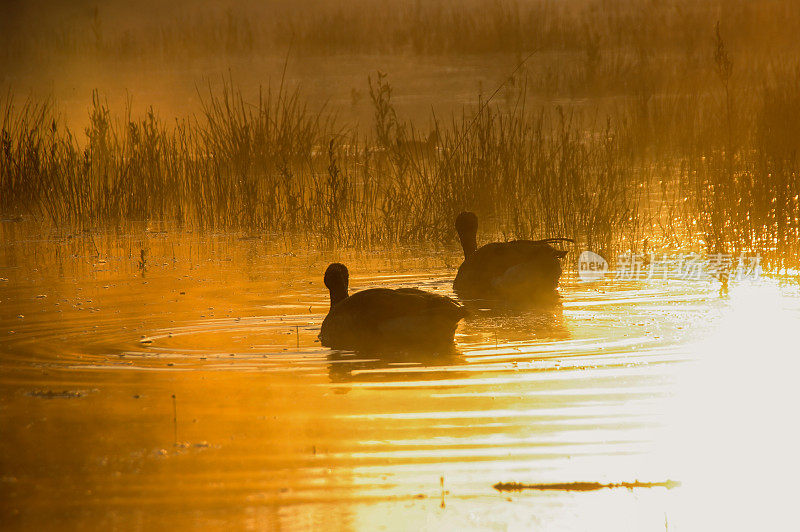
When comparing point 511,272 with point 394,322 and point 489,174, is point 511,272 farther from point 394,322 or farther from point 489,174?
point 489,174

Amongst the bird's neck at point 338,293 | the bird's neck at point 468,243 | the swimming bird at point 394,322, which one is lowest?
the swimming bird at point 394,322

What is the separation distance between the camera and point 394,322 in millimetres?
7922

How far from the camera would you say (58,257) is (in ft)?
43.7

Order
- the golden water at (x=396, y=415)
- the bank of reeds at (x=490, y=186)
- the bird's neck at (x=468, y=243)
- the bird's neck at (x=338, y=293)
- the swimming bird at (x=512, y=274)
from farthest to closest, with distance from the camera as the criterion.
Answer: the bank of reeds at (x=490, y=186) < the bird's neck at (x=468, y=243) < the swimming bird at (x=512, y=274) < the bird's neck at (x=338, y=293) < the golden water at (x=396, y=415)

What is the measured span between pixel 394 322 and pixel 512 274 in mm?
2418

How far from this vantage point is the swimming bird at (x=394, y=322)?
7.86 meters

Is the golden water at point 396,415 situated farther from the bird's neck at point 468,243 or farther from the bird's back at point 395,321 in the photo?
the bird's neck at point 468,243

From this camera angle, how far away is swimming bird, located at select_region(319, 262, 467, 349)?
7859mm

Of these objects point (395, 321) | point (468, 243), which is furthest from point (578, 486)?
point (468, 243)

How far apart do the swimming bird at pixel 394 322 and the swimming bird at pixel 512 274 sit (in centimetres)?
195

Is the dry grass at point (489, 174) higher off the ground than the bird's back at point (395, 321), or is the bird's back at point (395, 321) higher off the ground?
the dry grass at point (489, 174)

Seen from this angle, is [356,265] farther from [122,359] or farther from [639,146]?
[639,146]

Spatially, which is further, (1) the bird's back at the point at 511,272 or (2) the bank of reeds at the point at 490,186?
(2) the bank of reeds at the point at 490,186

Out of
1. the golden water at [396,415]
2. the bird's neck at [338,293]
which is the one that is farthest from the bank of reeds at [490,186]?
the bird's neck at [338,293]
